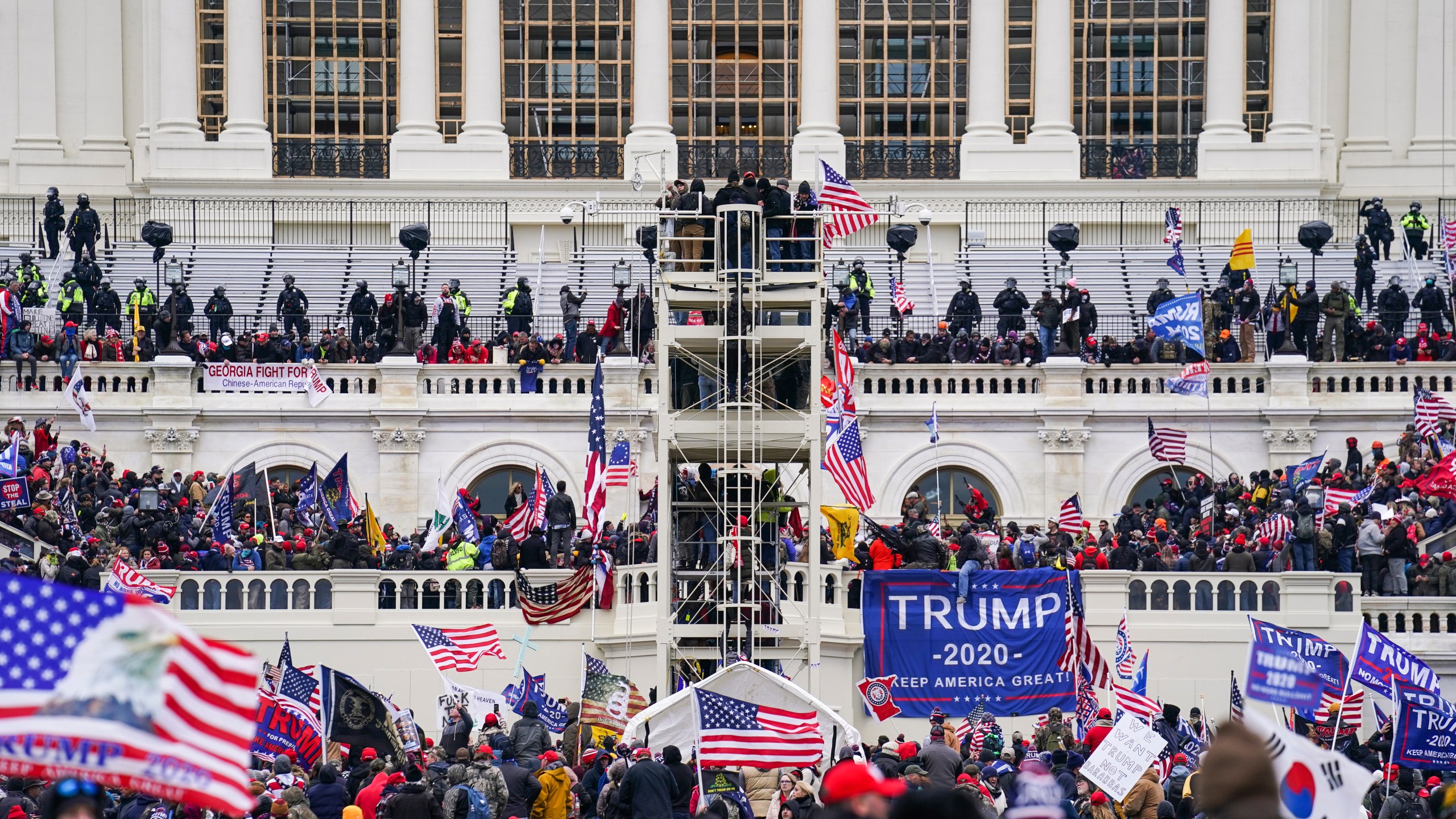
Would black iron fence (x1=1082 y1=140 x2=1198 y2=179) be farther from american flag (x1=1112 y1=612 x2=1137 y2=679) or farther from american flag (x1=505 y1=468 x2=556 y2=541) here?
american flag (x1=1112 y1=612 x2=1137 y2=679)

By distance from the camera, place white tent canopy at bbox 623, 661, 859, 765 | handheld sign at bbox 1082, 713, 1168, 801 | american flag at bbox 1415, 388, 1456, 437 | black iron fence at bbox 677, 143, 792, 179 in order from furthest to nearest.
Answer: black iron fence at bbox 677, 143, 792, 179, american flag at bbox 1415, 388, 1456, 437, white tent canopy at bbox 623, 661, 859, 765, handheld sign at bbox 1082, 713, 1168, 801

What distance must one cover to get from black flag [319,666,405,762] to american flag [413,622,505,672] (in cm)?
385

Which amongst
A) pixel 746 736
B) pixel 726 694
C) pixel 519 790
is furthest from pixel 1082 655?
pixel 519 790

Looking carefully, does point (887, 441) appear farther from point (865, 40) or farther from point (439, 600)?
point (865, 40)

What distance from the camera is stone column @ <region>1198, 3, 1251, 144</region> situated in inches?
2453

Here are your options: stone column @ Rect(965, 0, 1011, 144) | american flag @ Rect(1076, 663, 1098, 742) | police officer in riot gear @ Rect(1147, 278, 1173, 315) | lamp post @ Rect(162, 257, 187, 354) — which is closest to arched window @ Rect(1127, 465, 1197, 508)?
police officer in riot gear @ Rect(1147, 278, 1173, 315)

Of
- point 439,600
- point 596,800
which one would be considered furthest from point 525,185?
point 596,800

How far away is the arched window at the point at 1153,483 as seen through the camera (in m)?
43.9

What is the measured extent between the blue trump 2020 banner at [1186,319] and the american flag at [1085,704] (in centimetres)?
1011

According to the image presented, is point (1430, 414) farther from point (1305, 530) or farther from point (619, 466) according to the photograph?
point (619, 466)

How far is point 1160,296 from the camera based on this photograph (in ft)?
155

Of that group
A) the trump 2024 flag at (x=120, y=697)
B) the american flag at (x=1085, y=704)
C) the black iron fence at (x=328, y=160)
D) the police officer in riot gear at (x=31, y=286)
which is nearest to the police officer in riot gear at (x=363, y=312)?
the police officer in riot gear at (x=31, y=286)

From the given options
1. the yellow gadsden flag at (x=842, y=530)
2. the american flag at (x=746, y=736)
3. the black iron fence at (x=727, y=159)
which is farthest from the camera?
the black iron fence at (x=727, y=159)

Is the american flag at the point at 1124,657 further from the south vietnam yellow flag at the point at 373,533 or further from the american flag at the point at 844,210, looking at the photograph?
the south vietnam yellow flag at the point at 373,533
